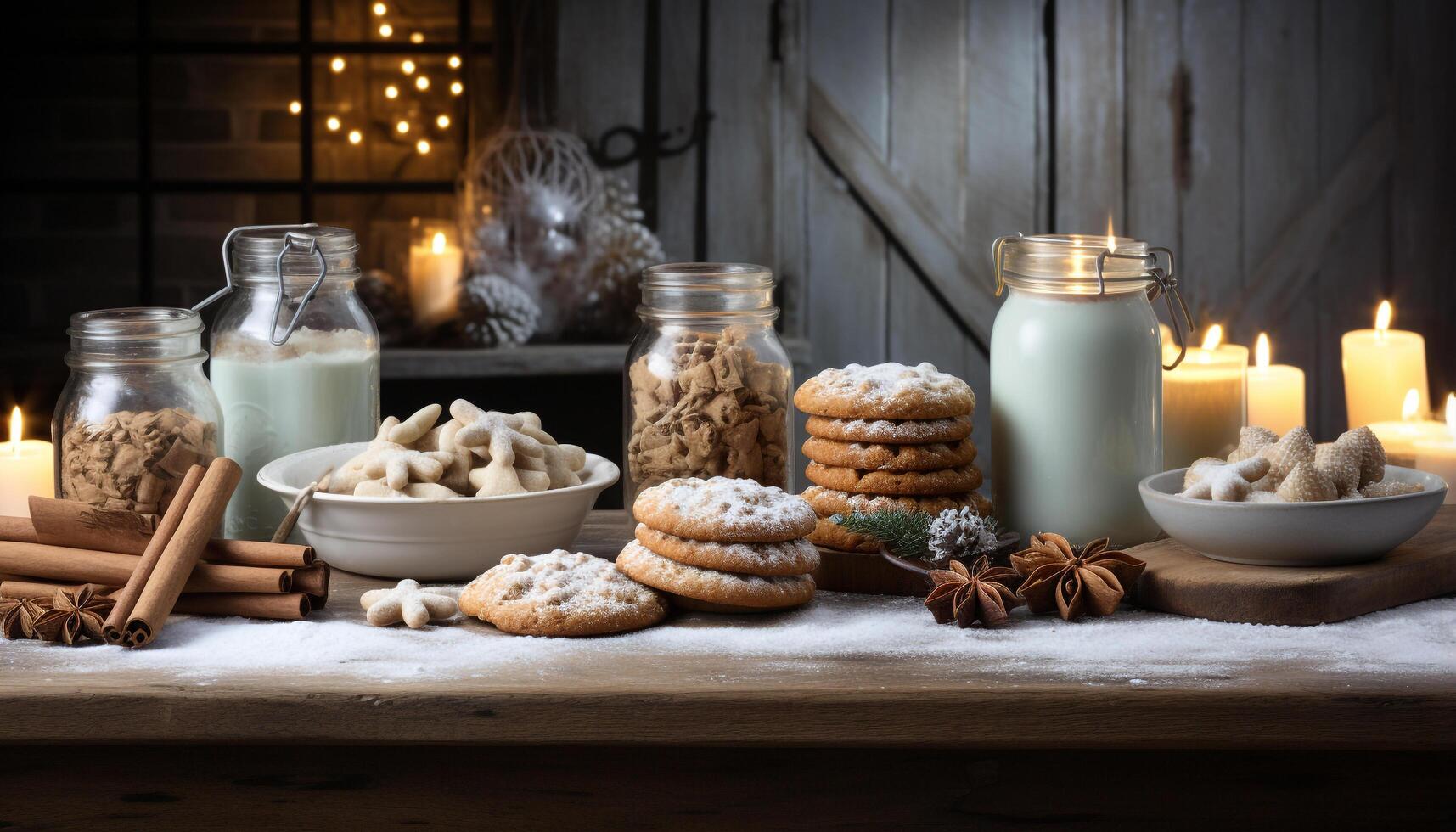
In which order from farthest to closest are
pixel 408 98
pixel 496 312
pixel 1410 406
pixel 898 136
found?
pixel 408 98 → pixel 898 136 → pixel 496 312 → pixel 1410 406

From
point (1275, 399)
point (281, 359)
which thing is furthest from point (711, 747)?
point (1275, 399)

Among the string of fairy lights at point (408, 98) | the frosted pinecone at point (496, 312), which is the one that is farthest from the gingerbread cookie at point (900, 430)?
the string of fairy lights at point (408, 98)

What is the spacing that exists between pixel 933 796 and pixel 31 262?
3.41 m

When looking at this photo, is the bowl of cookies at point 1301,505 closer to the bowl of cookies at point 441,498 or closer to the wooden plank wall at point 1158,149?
the bowl of cookies at point 441,498

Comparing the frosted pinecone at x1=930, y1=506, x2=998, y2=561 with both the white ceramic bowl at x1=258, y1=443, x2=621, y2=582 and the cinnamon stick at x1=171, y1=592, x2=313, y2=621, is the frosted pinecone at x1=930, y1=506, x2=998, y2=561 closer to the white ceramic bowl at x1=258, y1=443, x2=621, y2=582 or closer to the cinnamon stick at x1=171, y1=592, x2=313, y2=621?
the white ceramic bowl at x1=258, y1=443, x2=621, y2=582

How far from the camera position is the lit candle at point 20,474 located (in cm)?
129

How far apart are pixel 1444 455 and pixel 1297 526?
0.52 metres

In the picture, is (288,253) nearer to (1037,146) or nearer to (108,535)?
(108,535)

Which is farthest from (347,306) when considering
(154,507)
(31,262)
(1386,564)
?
(31,262)

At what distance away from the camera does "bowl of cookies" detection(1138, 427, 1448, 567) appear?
3.40 ft

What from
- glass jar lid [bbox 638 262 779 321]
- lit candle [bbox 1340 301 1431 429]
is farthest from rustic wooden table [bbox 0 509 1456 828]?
lit candle [bbox 1340 301 1431 429]

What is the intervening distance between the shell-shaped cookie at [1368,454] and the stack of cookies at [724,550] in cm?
45

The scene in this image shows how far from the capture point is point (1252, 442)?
1120 mm

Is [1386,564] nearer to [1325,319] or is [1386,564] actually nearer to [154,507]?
[154,507]
